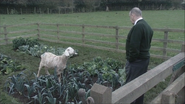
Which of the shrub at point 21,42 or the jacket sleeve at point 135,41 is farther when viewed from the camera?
the shrub at point 21,42

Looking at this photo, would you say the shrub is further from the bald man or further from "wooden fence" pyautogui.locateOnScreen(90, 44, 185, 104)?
"wooden fence" pyautogui.locateOnScreen(90, 44, 185, 104)

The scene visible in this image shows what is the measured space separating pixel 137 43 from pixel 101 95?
1.89 metres

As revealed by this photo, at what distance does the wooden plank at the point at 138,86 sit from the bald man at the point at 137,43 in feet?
2.18

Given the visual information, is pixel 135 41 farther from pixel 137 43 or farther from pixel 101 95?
pixel 101 95

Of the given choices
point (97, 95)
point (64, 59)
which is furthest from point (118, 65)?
point (97, 95)

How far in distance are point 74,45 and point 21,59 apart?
2.96 metres

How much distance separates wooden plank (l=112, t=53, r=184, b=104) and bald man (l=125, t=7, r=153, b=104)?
0.66 metres

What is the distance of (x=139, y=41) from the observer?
316 centimetres

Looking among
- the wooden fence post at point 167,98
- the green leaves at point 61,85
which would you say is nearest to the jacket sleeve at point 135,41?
the green leaves at point 61,85

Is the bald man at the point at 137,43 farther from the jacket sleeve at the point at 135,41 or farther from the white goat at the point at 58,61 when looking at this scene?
the white goat at the point at 58,61

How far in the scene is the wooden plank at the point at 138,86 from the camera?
1.68 meters

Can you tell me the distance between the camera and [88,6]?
37750 millimetres

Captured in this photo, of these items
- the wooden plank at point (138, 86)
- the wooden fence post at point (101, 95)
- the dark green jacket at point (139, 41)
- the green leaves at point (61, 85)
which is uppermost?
the dark green jacket at point (139, 41)

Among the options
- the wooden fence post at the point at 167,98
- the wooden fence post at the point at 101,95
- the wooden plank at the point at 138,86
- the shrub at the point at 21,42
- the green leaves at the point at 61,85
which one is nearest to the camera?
the wooden fence post at the point at 101,95
